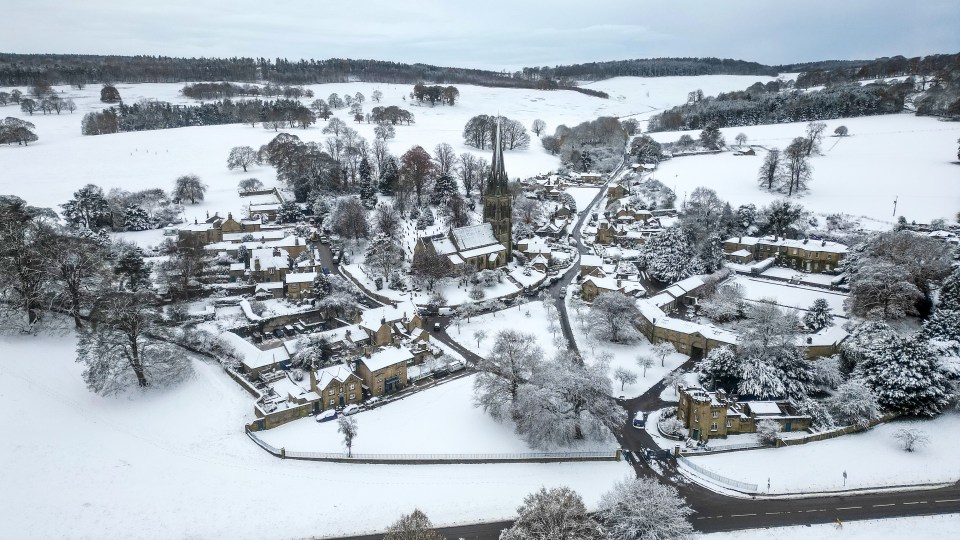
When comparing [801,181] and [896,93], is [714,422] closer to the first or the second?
[801,181]

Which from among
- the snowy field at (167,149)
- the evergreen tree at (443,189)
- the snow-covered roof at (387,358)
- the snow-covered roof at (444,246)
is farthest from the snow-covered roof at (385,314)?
the snowy field at (167,149)

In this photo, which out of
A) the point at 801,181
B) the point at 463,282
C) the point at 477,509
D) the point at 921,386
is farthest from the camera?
the point at 801,181

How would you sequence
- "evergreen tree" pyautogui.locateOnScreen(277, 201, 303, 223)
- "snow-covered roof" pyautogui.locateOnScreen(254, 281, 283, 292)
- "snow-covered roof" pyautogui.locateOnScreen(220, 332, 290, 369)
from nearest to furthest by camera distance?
"snow-covered roof" pyautogui.locateOnScreen(220, 332, 290, 369)
"snow-covered roof" pyautogui.locateOnScreen(254, 281, 283, 292)
"evergreen tree" pyautogui.locateOnScreen(277, 201, 303, 223)

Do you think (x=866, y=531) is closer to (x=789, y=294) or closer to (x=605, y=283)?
(x=789, y=294)

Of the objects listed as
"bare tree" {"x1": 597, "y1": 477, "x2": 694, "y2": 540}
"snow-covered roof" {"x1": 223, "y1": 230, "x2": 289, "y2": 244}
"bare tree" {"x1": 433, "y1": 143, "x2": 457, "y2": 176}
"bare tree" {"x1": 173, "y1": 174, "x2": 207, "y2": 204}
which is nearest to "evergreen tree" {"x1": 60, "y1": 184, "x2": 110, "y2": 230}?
"bare tree" {"x1": 173, "y1": 174, "x2": 207, "y2": 204}

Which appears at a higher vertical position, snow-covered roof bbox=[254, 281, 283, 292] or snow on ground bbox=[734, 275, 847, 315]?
snow on ground bbox=[734, 275, 847, 315]

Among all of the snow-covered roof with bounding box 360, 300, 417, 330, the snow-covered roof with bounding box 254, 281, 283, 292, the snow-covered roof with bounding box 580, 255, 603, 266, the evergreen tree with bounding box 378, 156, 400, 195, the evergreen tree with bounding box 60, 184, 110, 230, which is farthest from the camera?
the evergreen tree with bounding box 378, 156, 400, 195

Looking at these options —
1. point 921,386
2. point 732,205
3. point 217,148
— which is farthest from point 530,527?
point 217,148

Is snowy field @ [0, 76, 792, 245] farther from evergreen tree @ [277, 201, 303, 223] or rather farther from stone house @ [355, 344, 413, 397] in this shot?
stone house @ [355, 344, 413, 397]
